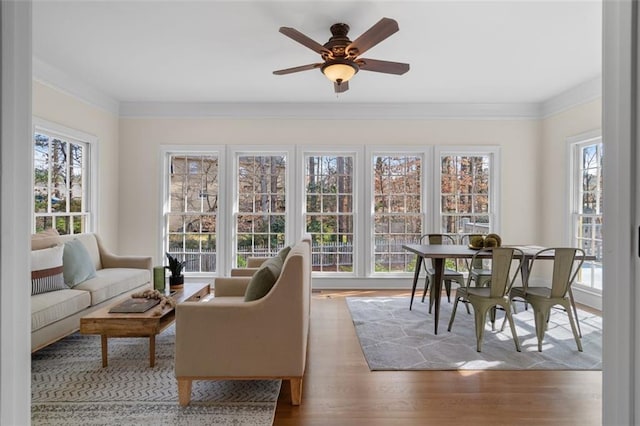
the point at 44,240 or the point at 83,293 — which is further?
the point at 44,240

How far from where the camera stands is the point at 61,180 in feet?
14.3

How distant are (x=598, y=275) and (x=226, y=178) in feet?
16.9

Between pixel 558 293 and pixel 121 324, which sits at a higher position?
pixel 558 293

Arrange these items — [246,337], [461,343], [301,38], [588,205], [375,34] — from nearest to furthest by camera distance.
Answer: [246,337] < [375,34] < [301,38] < [461,343] < [588,205]

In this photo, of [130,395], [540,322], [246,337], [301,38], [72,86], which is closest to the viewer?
[246,337]

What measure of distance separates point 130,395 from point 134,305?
0.73 metres

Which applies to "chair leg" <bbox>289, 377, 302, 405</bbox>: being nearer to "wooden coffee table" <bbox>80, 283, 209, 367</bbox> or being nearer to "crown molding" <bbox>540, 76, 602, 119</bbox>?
"wooden coffee table" <bbox>80, 283, 209, 367</bbox>

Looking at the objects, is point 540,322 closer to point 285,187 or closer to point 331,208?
point 331,208

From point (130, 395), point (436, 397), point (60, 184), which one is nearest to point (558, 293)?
point (436, 397)

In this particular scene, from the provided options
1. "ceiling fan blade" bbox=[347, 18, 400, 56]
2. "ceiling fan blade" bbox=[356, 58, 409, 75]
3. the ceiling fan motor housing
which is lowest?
"ceiling fan blade" bbox=[356, 58, 409, 75]

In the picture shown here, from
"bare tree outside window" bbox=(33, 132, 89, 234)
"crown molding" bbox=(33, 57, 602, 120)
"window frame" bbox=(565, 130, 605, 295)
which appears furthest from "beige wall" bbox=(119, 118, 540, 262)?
"bare tree outside window" bbox=(33, 132, 89, 234)

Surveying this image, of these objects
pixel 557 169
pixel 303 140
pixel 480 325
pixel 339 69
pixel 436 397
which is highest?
pixel 339 69

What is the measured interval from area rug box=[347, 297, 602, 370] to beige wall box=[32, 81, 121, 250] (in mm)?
3692

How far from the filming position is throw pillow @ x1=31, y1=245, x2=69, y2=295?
298 centimetres
